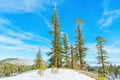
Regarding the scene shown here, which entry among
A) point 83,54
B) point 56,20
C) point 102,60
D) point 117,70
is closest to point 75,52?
point 83,54

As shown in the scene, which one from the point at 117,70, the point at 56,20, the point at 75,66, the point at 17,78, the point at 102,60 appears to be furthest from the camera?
the point at 117,70

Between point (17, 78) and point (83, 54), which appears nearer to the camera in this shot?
point (17, 78)

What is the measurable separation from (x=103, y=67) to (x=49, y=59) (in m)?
13.1

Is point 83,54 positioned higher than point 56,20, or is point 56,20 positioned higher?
point 56,20

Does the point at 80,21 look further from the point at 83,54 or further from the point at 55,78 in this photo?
the point at 55,78

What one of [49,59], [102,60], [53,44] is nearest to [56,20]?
[53,44]

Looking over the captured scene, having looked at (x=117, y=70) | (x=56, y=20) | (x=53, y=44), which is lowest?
(x=117, y=70)

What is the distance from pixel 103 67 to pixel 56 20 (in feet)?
53.4

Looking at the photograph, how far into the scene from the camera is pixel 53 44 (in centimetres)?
4891

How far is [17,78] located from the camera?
22297mm

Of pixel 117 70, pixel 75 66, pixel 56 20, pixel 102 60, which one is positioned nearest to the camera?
pixel 56 20

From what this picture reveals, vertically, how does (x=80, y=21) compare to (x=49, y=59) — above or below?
above

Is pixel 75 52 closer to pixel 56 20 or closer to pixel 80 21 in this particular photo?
pixel 80 21

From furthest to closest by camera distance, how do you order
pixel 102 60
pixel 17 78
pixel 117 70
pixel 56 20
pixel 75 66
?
pixel 117 70 → pixel 75 66 → pixel 102 60 → pixel 56 20 → pixel 17 78
